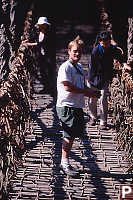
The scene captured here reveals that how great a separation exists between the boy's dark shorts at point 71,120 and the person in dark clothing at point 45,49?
8.18 ft

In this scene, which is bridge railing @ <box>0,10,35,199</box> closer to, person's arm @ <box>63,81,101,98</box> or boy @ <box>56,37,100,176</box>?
boy @ <box>56,37,100,176</box>

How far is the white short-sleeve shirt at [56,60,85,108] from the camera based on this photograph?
476cm

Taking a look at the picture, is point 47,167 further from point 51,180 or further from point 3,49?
point 3,49

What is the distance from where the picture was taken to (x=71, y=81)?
4.78 meters

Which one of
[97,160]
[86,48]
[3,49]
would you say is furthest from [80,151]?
[86,48]

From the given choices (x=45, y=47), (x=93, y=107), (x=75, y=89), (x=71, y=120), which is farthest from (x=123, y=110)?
(x=45, y=47)

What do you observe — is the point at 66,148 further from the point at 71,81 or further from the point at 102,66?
the point at 102,66

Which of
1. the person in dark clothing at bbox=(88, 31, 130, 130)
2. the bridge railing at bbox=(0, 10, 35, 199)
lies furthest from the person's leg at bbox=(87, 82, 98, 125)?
the bridge railing at bbox=(0, 10, 35, 199)

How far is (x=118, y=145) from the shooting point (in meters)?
5.86

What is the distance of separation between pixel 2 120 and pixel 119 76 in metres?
2.31

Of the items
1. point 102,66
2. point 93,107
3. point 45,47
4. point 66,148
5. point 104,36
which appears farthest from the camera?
point 45,47

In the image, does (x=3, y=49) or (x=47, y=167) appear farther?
(x=3, y=49)

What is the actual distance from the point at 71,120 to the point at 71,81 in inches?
16.1

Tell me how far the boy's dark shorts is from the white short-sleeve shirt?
5 cm
